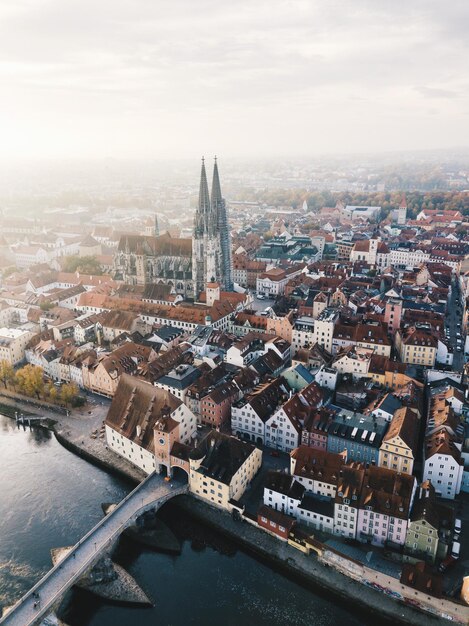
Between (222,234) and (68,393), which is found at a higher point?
(222,234)

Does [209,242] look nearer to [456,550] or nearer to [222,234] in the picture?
[222,234]

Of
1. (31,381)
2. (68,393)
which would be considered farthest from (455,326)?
(31,381)

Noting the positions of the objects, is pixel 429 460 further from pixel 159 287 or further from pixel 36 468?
pixel 159 287

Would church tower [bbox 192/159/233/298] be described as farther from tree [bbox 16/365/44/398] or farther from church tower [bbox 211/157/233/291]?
tree [bbox 16/365/44/398]

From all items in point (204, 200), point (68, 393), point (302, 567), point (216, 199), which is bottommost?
point (302, 567)

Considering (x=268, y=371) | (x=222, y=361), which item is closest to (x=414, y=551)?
(x=268, y=371)

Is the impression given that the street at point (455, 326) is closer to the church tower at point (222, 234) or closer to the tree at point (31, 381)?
the church tower at point (222, 234)
